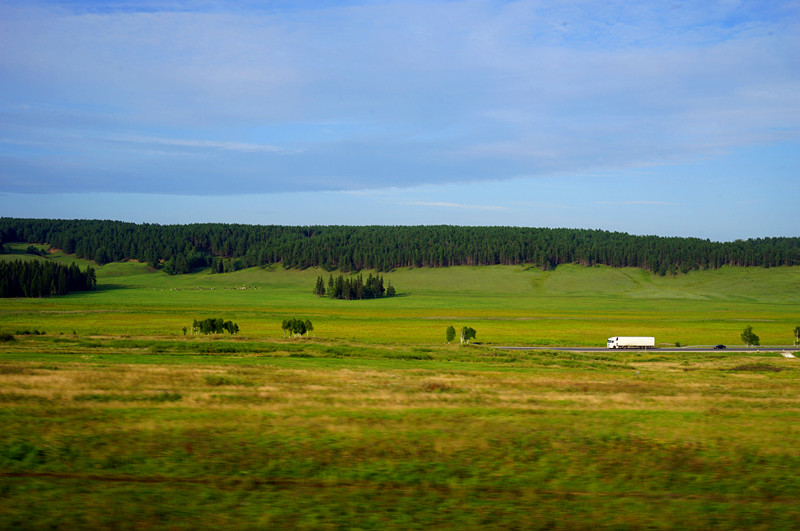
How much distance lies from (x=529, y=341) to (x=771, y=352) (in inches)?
1014

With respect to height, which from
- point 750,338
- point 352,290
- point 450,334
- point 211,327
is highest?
point 750,338

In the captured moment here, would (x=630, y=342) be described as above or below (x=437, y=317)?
above

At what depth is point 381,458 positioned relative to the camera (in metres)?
12.6

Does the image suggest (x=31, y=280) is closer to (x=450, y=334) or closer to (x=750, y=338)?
(x=450, y=334)

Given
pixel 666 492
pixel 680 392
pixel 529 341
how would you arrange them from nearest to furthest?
pixel 666 492 < pixel 680 392 < pixel 529 341

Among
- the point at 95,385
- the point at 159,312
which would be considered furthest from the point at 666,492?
the point at 159,312

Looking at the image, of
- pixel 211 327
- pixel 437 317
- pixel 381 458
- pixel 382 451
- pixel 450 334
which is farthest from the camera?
pixel 437 317

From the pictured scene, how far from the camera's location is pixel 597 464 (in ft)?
41.0

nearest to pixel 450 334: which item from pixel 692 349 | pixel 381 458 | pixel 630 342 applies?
pixel 630 342

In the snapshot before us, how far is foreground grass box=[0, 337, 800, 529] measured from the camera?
32.3ft

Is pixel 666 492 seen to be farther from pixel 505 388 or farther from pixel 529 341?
pixel 529 341

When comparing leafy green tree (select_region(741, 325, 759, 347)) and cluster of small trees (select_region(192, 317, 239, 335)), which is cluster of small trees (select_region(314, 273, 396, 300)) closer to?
cluster of small trees (select_region(192, 317, 239, 335))

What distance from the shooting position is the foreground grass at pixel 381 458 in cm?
986

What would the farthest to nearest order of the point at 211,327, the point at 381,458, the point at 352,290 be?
the point at 352,290 → the point at 211,327 → the point at 381,458
